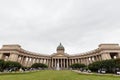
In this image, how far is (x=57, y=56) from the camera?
12356cm

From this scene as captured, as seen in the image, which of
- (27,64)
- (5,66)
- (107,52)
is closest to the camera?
(5,66)

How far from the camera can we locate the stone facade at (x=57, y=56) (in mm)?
91438

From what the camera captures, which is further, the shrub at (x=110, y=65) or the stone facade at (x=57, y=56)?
the stone facade at (x=57, y=56)

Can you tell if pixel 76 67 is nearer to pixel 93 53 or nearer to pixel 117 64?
pixel 93 53

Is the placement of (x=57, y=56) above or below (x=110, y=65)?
above

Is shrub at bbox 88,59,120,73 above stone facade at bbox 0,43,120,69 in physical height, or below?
below

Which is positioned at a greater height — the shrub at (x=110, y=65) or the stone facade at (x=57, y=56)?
the stone facade at (x=57, y=56)

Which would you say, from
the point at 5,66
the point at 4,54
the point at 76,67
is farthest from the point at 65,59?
the point at 5,66

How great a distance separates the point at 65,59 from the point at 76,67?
29.6 metres

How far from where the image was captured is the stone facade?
300ft

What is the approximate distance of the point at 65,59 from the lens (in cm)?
12375

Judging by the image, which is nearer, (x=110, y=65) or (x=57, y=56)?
(x=110, y=65)

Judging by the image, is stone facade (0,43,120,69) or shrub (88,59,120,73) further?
stone facade (0,43,120,69)

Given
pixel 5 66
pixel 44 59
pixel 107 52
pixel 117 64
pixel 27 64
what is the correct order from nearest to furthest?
pixel 117 64, pixel 5 66, pixel 107 52, pixel 27 64, pixel 44 59
